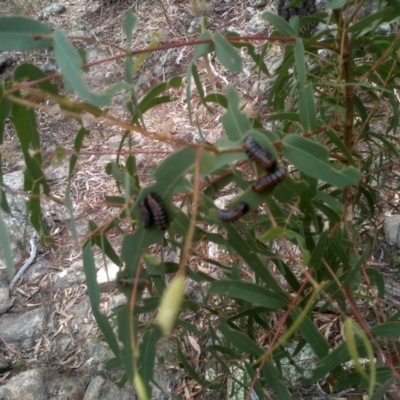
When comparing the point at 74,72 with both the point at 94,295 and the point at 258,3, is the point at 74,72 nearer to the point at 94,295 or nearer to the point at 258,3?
the point at 94,295

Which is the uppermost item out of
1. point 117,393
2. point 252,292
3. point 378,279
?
point 252,292

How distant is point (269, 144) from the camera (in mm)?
586

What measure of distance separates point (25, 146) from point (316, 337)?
663 mm

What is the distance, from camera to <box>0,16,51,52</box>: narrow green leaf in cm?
71

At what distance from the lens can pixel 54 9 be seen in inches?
172

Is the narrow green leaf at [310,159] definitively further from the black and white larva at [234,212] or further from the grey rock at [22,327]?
the grey rock at [22,327]

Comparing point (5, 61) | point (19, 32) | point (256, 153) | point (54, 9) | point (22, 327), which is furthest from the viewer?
point (54, 9)

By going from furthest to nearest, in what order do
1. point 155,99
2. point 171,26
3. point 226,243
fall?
1. point 171,26
2. point 155,99
3. point 226,243

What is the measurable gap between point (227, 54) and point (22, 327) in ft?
5.54

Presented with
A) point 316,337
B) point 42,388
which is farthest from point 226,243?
point 42,388

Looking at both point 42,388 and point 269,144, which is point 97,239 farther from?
point 42,388

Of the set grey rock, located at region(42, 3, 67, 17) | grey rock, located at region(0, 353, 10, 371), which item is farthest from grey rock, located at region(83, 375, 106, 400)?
grey rock, located at region(42, 3, 67, 17)

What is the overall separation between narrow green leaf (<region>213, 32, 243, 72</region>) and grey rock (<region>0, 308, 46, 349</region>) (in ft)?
5.35

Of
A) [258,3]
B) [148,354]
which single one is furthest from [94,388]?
[258,3]
